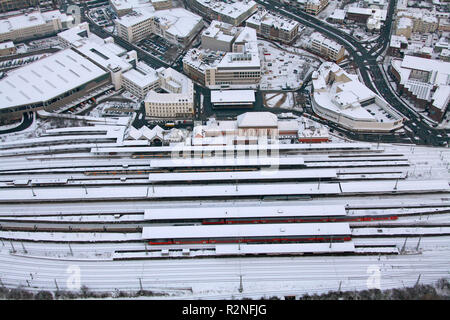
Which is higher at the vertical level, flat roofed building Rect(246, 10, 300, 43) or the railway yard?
flat roofed building Rect(246, 10, 300, 43)

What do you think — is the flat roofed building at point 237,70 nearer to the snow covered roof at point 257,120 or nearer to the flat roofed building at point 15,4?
the snow covered roof at point 257,120

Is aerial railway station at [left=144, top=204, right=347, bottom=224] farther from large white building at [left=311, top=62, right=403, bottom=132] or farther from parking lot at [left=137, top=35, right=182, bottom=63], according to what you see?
parking lot at [left=137, top=35, right=182, bottom=63]

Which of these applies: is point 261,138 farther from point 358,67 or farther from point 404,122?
point 358,67

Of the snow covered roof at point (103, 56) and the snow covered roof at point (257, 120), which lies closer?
the snow covered roof at point (257, 120)

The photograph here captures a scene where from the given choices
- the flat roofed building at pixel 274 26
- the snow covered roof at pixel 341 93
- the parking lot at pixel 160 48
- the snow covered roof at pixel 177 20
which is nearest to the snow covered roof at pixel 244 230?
the snow covered roof at pixel 341 93

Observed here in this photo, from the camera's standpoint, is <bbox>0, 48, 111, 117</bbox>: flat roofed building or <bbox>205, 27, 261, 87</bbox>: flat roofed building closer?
<bbox>0, 48, 111, 117</bbox>: flat roofed building

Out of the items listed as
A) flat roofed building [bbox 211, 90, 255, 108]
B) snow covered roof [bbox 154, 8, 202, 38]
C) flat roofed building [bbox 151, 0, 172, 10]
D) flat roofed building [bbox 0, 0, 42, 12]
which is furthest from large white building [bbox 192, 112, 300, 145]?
flat roofed building [bbox 0, 0, 42, 12]

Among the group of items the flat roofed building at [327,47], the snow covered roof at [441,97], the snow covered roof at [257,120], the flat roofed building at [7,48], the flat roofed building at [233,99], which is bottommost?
the snow covered roof at [257,120]
